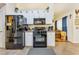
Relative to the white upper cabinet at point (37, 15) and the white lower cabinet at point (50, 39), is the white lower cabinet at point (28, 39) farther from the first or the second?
the white upper cabinet at point (37, 15)

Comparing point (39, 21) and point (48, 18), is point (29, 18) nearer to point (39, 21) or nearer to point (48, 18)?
point (39, 21)

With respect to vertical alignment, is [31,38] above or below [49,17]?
below

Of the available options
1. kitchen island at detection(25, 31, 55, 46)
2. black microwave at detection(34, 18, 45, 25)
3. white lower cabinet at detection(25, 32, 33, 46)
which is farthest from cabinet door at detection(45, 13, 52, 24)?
white lower cabinet at detection(25, 32, 33, 46)

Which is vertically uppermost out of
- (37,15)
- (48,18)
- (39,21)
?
(37,15)

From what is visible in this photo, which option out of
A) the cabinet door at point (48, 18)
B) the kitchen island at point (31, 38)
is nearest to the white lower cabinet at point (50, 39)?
the kitchen island at point (31, 38)

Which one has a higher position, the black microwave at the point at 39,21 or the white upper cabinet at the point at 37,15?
the white upper cabinet at the point at 37,15

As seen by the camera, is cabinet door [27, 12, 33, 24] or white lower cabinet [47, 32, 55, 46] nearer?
white lower cabinet [47, 32, 55, 46]

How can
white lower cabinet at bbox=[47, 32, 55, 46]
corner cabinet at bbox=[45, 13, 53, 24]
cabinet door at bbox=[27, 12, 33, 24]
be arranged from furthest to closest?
1. cabinet door at bbox=[27, 12, 33, 24]
2. corner cabinet at bbox=[45, 13, 53, 24]
3. white lower cabinet at bbox=[47, 32, 55, 46]

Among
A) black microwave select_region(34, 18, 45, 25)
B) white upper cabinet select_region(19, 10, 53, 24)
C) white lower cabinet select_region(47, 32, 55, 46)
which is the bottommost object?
white lower cabinet select_region(47, 32, 55, 46)

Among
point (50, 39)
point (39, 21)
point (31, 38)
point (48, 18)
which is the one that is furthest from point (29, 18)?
point (50, 39)

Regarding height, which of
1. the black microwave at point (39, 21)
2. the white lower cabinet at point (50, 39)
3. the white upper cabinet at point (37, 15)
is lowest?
the white lower cabinet at point (50, 39)

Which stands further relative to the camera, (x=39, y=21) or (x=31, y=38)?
(x=39, y=21)

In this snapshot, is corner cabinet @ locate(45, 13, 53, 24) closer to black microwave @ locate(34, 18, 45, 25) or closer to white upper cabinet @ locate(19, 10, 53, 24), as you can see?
white upper cabinet @ locate(19, 10, 53, 24)

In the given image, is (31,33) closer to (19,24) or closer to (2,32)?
(19,24)
